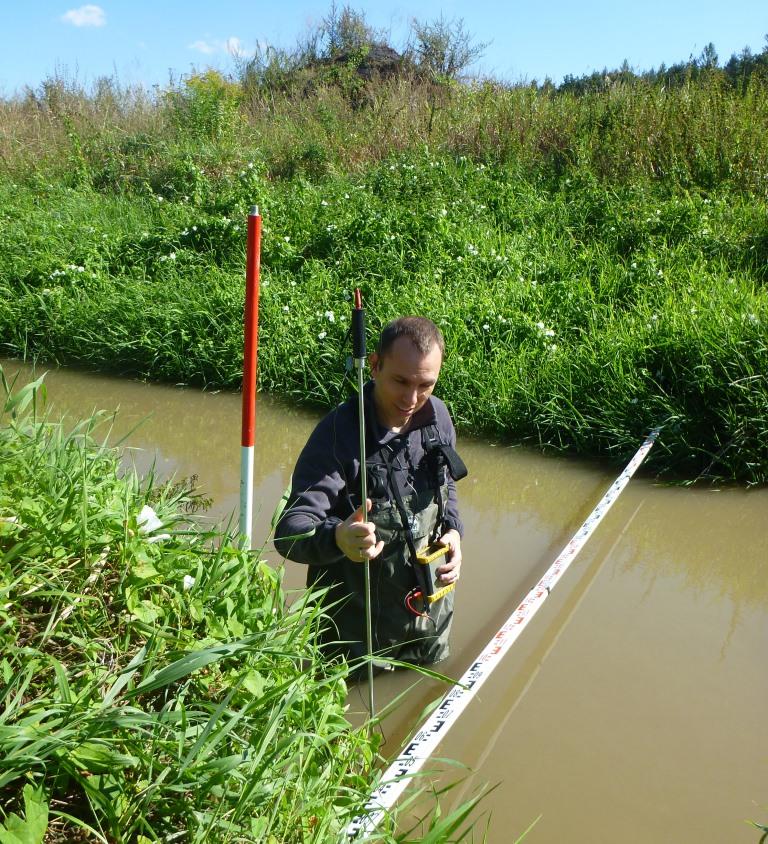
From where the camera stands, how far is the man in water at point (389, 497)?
10.0 ft

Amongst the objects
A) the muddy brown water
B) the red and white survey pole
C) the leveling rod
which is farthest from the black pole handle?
the leveling rod

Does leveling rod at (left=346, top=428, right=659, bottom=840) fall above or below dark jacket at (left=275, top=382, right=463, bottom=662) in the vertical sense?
below

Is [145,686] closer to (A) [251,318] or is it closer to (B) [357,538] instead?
(B) [357,538]

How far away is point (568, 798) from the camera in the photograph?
9.05 feet

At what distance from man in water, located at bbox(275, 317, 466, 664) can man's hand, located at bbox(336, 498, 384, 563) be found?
177mm

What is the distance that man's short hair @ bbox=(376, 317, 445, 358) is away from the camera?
304 centimetres

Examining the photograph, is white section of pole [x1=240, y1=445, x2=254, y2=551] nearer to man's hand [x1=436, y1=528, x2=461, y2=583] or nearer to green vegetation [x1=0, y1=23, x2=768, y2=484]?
man's hand [x1=436, y1=528, x2=461, y2=583]

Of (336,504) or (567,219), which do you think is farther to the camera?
(567,219)

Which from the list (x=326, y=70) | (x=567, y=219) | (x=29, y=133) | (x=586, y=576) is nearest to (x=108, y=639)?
(x=586, y=576)

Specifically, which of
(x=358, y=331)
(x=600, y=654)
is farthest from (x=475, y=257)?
(x=358, y=331)

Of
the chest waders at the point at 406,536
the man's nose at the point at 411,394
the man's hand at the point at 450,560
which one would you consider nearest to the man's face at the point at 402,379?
the man's nose at the point at 411,394

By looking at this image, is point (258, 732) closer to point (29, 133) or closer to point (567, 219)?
point (567, 219)

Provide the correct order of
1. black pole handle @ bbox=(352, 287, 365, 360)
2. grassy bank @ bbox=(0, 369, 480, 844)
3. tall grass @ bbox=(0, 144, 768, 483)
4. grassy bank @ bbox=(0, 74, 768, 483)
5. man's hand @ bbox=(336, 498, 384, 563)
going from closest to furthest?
1. grassy bank @ bbox=(0, 369, 480, 844)
2. black pole handle @ bbox=(352, 287, 365, 360)
3. man's hand @ bbox=(336, 498, 384, 563)
4. tall grass @ bbox=(0, 144, 768, 483)
5. grassy bank @ bbox=(0, 74, 768, 483)

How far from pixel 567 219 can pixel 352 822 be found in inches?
295
